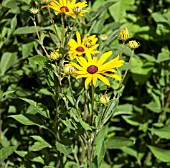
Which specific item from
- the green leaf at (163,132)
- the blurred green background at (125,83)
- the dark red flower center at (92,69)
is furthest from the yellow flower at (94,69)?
the green leaf at (163,132)

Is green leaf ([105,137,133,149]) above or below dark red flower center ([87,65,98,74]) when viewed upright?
below

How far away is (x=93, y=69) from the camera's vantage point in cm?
168

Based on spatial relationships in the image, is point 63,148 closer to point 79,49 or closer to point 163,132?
point 79,49

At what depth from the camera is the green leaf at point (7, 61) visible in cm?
239

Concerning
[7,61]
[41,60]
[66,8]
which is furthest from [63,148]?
[7,61]

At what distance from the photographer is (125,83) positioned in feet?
8.97

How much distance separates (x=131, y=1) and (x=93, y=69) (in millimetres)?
1098

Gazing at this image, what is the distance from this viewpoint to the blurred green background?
2359mm

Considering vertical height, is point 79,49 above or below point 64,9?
below

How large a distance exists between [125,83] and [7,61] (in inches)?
29.4

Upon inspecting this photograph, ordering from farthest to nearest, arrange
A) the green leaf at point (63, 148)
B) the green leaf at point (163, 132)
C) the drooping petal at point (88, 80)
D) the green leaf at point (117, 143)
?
the green leaf at point (163, 132) → the green leaf at point (117, 143) → the green leaf at point (63, 148) → the drooping petal at point (88, 80)

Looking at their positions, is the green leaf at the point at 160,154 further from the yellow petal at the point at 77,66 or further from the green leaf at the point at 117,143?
the yellow petal at the point at 77,66

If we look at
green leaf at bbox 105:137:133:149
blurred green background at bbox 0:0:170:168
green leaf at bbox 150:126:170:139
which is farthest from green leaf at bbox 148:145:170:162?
green leaf at bbox 105:137:133:149

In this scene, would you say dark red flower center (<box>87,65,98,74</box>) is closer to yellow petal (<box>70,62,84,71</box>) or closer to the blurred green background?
yellow petal (<box>70,62,84,71</box>)
